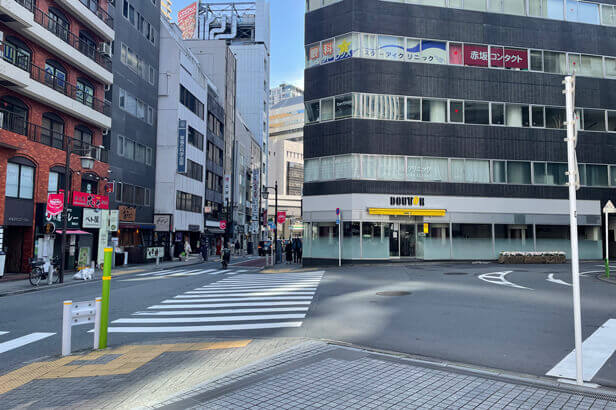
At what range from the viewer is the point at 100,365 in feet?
22.0

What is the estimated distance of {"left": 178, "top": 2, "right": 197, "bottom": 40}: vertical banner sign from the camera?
112 meters

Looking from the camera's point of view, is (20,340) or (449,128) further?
(449,128)

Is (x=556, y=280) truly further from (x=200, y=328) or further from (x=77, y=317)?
(x=77, y=317)

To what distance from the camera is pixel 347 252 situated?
1147 inches

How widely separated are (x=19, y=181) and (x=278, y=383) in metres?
26.6

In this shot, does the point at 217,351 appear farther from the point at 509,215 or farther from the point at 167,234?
the point at 167,234

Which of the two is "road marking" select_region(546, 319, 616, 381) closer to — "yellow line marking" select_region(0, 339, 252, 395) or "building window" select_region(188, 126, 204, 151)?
"yellow line marking" select_region(0, 339, 252, 395)

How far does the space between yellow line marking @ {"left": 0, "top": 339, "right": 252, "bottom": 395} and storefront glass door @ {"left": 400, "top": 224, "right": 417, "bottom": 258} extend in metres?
23.3

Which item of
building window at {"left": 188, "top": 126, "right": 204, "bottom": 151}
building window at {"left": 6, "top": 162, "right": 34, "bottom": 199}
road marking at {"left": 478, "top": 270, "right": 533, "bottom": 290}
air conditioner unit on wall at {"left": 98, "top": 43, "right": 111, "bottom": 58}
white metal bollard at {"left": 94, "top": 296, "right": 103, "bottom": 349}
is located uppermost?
air conditioner unit on wall at {"left": 98, "top": 43, "right": 111, "bottom": 58}

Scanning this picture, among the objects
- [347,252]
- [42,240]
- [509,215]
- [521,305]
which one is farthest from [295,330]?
[509,215]

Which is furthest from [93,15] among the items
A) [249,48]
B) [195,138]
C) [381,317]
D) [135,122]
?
[249,48]

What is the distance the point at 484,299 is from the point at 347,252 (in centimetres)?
1641

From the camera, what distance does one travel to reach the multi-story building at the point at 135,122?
3644cm

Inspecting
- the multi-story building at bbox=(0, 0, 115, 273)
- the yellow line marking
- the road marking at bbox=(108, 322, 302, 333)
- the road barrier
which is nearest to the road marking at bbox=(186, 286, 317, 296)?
the road marking at bbox=(108, 322, 302, 333)
